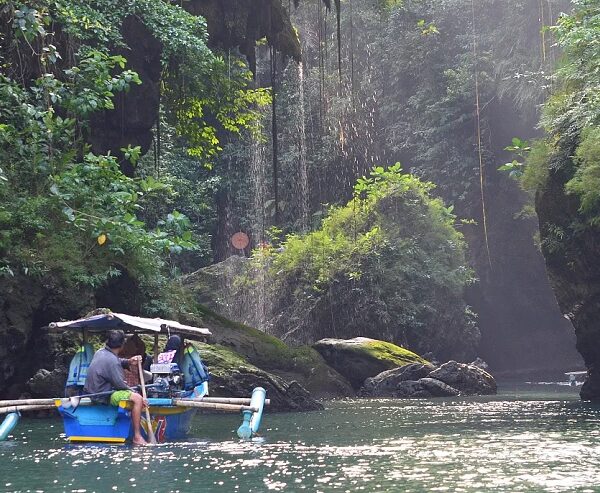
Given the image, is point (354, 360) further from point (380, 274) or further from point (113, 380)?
point (113, 380)

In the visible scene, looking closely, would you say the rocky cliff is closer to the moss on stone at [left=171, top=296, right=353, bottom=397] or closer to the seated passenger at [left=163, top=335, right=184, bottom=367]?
the moss on stone at [left=171, top=296, right=353, bottom=397]

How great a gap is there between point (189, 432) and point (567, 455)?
6574 mm

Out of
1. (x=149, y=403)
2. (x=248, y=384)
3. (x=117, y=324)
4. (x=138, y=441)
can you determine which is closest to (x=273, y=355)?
(x=248, y=384)

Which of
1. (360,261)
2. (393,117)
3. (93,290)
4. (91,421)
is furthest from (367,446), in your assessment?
(393,117)

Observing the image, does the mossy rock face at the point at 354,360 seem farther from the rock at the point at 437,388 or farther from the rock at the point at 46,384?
the rock at the point at 46,384

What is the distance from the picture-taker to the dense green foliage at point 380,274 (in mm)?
35125

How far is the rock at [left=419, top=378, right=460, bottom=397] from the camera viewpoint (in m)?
26.1

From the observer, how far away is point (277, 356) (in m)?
25.5

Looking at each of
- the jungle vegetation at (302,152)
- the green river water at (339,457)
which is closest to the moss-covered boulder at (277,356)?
the jungle vegetation at (302,152)

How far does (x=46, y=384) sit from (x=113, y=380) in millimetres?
5314

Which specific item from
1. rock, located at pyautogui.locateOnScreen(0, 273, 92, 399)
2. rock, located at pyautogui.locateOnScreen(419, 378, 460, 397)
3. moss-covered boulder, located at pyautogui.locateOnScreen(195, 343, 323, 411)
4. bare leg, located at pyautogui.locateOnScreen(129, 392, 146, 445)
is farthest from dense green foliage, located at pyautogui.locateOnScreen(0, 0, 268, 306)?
rock, located at pyautogui.locateOnScreen(419, 378, 460, 397)

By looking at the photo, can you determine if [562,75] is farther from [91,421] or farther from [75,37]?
[91,421]

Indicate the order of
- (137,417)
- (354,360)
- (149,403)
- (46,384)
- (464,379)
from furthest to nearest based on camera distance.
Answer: (354,360) < (464,379) < (46,384) < (149,403) < (137,417)

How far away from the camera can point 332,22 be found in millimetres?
44844
